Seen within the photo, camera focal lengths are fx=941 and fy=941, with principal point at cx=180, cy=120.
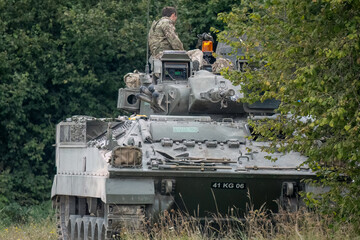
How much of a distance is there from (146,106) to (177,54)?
1176 millimetres

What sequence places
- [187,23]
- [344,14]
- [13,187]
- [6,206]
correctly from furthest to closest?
[187,23], [13,187], [6,206], [344,14]

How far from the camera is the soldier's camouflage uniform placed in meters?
17.7

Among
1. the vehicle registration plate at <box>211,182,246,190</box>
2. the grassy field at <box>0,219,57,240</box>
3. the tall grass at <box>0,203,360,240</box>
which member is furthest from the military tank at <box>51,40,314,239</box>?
the grassy field at <box>0,219,57,240</box>

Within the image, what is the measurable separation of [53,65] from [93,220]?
1210 centimetres

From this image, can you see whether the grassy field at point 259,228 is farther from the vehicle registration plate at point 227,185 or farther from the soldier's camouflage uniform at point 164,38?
the soldier's camouflage uniform at point 164,38

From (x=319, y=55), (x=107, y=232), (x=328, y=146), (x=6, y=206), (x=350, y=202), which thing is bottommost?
(x=6, y=206)

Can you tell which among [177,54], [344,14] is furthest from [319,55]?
[177,54]

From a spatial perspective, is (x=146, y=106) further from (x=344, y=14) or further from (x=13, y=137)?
(x=13, y=137)

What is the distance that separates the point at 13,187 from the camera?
25.7 metres

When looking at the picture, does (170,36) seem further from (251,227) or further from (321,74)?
(321,74)

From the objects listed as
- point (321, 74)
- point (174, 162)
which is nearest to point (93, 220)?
point (174, 162)

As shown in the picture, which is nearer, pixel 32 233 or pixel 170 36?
pixel 170 36

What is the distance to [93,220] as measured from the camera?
47.4 feet

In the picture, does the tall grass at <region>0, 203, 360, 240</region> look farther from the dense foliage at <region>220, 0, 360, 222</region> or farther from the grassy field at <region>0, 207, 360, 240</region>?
the dense foliage at <region>220, 0, 360, 222</region>
